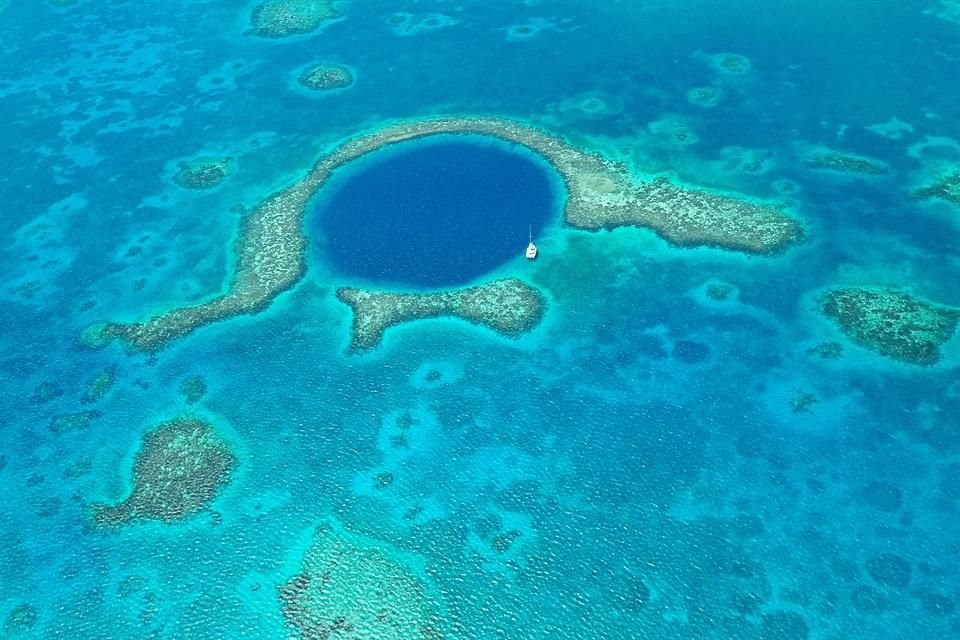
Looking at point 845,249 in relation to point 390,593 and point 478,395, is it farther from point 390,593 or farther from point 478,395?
point 390,593

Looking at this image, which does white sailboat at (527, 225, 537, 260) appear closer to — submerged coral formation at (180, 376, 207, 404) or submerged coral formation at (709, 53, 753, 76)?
submerged coral formation at (180, 376, 207, 404)

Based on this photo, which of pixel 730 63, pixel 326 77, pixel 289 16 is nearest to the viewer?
pixel 730 63

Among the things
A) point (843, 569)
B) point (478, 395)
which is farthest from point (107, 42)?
point (843, 569)

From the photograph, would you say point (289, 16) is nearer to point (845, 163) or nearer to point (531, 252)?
point (531, 252)

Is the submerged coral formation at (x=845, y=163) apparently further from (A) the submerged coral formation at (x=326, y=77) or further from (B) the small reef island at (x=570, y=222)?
(A) the submerged coral formation at (x=326, y=77)

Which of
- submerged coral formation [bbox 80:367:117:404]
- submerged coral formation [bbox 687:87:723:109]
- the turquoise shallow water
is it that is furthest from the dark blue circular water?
submerged coral formation [bbox 687:87:723:109]

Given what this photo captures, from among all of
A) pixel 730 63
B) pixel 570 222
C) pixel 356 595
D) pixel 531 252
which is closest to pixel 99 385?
pixel 356 595
